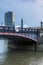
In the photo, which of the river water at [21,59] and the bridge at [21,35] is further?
the bridge at [21,35]

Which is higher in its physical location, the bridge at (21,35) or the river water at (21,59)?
the bridge at (21,35)

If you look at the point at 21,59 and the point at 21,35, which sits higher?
the point at 21,35

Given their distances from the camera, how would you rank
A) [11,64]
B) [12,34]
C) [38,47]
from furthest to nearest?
[38,47] → [12,34] → [11,64]

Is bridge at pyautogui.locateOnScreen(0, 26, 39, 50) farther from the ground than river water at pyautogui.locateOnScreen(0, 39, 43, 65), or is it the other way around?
bridge at pyautogui.locateOnScreen(0, 26, 39, 50)

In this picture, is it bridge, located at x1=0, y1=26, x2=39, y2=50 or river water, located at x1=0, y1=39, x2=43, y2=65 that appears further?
bridge, located at x1=0, y1=26, x2=39, y2=50

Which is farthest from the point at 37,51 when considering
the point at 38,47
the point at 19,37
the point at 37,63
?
the point at 37,63

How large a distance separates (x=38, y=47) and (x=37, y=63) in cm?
864

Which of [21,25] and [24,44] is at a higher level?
[21,25]

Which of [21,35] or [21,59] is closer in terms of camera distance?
[21,59]

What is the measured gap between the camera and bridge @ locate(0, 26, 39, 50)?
2603 centimetres

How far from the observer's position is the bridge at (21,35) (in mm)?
26031

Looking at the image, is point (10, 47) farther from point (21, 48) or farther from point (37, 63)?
point (37, 63)

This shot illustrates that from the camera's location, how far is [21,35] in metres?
27.3

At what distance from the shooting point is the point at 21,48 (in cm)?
2952
